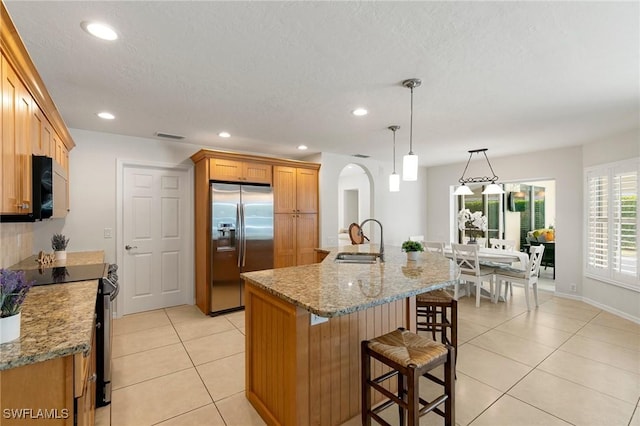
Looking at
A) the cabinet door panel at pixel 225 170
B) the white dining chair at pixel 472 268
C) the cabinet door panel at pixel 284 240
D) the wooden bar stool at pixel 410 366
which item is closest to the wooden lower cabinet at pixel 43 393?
the wooden bar stool at pixel 410 366

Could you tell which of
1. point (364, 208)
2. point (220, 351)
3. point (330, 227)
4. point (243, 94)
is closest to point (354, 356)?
point (220, 351)

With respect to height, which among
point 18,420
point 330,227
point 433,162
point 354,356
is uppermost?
point 433,162

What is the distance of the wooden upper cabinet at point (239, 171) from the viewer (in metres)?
4.14

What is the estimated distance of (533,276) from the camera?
452 centimetres

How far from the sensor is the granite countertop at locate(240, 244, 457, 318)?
158 cm

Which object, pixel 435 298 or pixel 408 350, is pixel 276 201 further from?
pixel 408 350

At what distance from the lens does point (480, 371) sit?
8.75 feet

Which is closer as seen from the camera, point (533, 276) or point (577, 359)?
point (577, 359)

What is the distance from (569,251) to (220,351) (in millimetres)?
5497

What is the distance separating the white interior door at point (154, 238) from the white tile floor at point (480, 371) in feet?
1.20

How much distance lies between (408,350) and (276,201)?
11.1 feet

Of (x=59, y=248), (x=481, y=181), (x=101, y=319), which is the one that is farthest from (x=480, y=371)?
(x=59, y=248)

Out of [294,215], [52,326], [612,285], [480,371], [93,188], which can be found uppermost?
[93,188]

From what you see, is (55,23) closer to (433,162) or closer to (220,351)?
(220,351)
